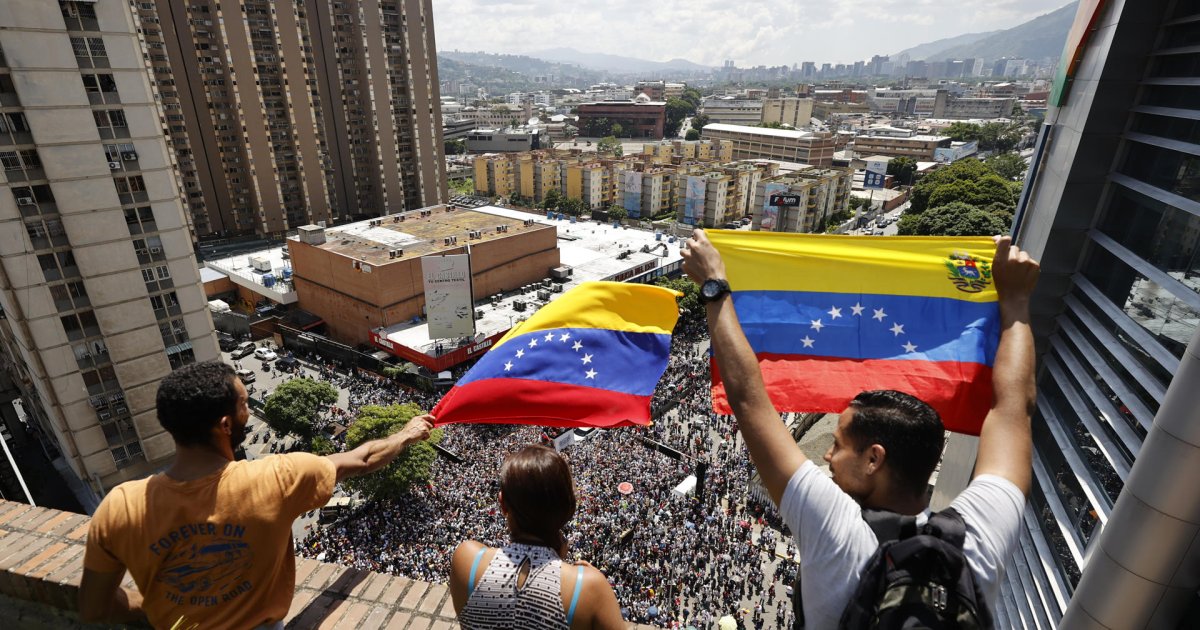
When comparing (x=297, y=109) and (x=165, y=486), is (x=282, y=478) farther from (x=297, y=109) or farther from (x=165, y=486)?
(x=297, y=109)

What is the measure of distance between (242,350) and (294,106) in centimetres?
2516

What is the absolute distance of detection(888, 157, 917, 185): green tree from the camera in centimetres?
7950

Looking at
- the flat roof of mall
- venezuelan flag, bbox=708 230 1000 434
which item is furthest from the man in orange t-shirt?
the flat roof of mall

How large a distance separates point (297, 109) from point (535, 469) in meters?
57.5

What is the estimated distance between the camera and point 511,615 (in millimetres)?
2455

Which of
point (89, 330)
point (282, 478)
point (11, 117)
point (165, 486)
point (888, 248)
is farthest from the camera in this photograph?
point (89, 330)

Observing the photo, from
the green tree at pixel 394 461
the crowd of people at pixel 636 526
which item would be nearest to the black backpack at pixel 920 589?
the crowd of people at pixel 636 526

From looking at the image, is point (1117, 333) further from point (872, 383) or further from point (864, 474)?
point (864, 474)

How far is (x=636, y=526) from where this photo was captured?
1842cm

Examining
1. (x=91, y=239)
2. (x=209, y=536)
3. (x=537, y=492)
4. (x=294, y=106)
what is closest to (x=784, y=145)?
(x=294, y=106)

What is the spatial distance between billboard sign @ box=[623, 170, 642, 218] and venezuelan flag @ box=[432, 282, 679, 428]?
5906 centimetres

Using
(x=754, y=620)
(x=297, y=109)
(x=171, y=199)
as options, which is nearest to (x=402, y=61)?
(x=297, y=109)

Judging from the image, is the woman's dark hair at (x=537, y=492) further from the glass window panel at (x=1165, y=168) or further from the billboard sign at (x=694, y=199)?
the billboard sign at (x=694, y=199)

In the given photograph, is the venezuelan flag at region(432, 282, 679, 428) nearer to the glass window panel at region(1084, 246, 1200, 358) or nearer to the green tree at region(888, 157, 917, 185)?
the glass window panel at region(1084, 246, 1200, 358)
